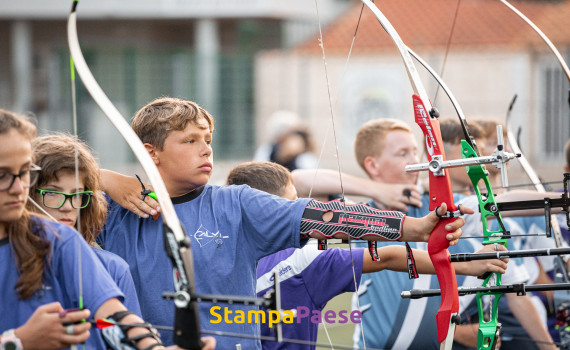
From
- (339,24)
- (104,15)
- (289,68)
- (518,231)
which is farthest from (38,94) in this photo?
(518,231)

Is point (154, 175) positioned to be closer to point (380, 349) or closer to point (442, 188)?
point (442, 188)

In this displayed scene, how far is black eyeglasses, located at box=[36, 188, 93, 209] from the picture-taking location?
278 centimetres

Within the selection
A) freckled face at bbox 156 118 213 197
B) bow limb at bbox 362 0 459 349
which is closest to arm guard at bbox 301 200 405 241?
bow limb at bbox 362 0 459 349

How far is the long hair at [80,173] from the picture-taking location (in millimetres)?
2793

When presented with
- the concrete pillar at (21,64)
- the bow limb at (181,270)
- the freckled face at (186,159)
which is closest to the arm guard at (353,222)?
the freckled face at (186,159)

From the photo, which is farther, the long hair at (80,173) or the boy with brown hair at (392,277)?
the boy with brown hair at (392,277)

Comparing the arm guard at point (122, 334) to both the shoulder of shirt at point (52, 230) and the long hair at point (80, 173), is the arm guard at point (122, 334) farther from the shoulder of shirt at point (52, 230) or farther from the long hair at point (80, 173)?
the long hair at point (80, 173)

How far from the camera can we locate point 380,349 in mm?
3760

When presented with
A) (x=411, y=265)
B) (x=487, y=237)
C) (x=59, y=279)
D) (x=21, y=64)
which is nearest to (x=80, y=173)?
(x=59, y=279)

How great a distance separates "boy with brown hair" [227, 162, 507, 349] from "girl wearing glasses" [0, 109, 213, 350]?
3.37 feet

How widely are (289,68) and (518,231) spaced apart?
423 inches

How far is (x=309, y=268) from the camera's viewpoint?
125 inches

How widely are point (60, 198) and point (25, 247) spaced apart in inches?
22.9

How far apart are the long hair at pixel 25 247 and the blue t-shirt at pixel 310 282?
1117 millimetres
